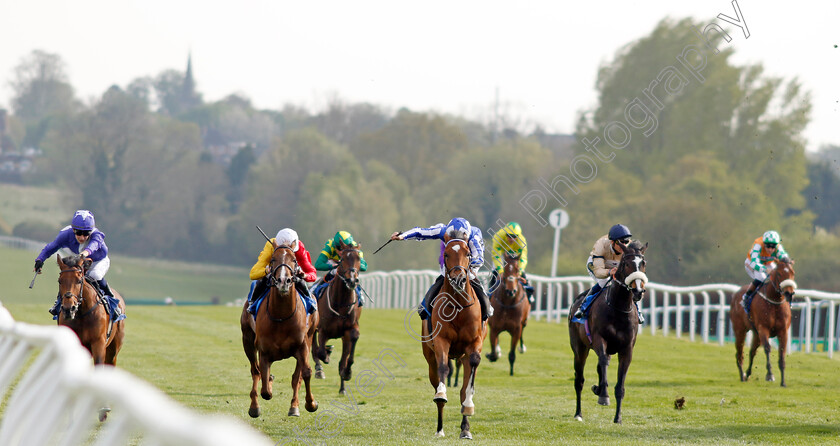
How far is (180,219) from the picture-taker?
204ft

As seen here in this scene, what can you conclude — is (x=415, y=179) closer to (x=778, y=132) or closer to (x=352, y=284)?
(x=778, y=132)

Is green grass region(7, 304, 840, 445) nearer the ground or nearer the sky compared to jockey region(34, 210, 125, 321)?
nearer the ground

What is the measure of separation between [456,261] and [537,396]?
3.77 m

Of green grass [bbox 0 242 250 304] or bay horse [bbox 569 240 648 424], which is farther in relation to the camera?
green grass [bbox 0 242 250 304]

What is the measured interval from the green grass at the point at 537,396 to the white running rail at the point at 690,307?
659mm

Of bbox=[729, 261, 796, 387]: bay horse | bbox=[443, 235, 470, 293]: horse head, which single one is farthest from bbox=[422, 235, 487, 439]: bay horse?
bbox=[729, 261, 796, 387]: bay horse

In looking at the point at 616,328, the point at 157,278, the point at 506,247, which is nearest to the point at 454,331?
the point at 616,328

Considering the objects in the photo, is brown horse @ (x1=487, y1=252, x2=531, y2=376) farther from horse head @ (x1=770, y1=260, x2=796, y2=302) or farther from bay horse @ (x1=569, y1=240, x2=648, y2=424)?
bay horse @ (x1=569, y1=240, x2=648, y2=424)

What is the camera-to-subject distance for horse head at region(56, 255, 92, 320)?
8.78m

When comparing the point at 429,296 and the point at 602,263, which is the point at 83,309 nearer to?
the point at 429,296

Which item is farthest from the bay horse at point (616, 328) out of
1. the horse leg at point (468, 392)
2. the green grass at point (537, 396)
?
the horse leg at point (468, 392)

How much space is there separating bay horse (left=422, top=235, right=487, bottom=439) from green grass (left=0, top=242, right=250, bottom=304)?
148ft

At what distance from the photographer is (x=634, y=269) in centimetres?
938

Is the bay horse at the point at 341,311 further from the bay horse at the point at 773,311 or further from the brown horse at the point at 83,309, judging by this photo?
the bay horse at the point at 773,311
